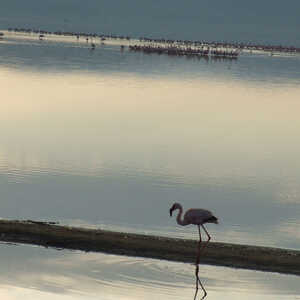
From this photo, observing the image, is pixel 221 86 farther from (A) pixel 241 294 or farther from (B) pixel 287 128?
(A) pixel 241 294

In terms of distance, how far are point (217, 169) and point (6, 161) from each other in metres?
4.37

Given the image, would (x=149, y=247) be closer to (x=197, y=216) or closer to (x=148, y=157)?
(x=197, y=216)

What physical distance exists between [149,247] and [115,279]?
0.87 m

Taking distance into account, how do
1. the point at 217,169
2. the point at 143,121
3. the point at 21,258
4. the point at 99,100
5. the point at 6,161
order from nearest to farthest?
the point at 21,258 → the point at 6,161 → the point at 217,169 → the point at 143,121 → the point at 99,100

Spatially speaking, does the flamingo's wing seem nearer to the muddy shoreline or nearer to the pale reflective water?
the muddy shoreline

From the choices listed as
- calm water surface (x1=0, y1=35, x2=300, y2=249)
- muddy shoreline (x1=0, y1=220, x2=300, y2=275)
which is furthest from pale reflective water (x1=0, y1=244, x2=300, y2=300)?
calm water surface (x1=0, y1=35, x2=300, y2=249)

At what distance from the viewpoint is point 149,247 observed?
40.8 ft

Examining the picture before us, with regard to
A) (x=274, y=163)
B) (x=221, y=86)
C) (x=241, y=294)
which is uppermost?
(x=241, y=294)

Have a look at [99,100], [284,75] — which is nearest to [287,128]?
[99,100]

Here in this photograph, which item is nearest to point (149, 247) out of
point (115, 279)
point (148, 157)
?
point (115, 279)

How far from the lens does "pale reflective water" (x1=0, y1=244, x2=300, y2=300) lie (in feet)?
37.0

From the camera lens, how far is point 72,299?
35.9 ft

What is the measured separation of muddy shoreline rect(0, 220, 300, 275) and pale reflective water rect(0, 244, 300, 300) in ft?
0.42

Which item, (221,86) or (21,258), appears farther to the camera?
(221,86)
